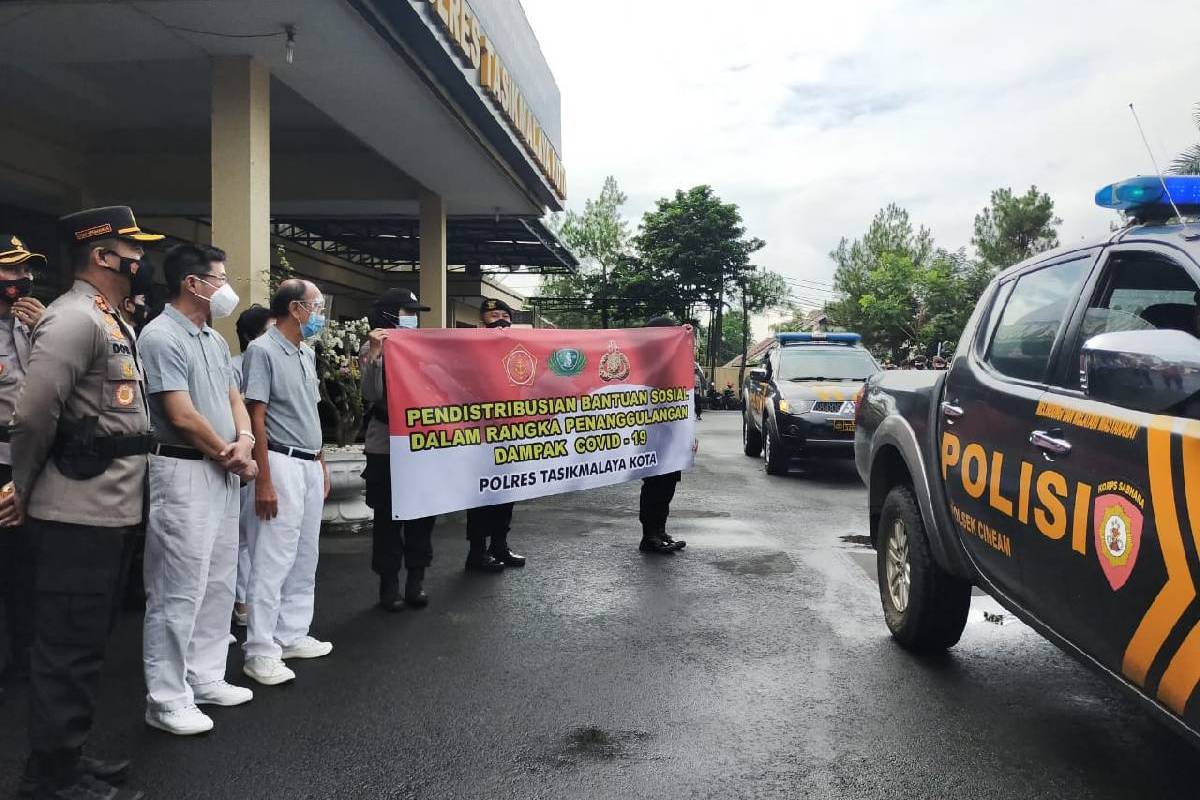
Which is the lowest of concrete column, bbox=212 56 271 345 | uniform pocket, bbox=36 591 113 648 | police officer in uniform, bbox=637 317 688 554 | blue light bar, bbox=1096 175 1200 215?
police officer in uniform, bbox=637 317 688 554

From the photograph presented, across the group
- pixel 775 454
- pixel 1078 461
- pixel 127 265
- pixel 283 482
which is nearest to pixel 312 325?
pixel 283 482

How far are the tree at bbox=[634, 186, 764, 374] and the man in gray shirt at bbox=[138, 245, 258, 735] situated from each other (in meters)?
37.6

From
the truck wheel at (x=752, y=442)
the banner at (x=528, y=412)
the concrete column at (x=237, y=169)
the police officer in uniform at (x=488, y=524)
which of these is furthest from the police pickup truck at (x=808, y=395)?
the concrete column at (x=237, y=169)

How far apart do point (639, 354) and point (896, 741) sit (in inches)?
152

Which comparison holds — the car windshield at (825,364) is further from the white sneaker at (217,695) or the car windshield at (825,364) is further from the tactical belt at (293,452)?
the white sneaker at (217,695)

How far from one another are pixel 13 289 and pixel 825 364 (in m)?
9.71

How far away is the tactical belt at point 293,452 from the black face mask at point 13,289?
1.38m

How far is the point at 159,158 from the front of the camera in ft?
43.5

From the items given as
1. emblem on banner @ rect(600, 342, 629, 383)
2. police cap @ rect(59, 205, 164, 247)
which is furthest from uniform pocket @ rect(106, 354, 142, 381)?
emblem on banner @ rect(600, 342, 629, 383)

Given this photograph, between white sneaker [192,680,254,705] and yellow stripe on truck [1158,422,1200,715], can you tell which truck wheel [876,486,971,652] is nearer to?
yellow stripe on truck [1158,422,1200,715]

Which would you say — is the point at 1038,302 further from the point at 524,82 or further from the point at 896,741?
the point at 524,82

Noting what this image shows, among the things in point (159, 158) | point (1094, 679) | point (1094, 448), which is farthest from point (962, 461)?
point (159, 158)

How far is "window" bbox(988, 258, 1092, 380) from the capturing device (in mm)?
3242

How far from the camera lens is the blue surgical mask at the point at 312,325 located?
4.24 m
